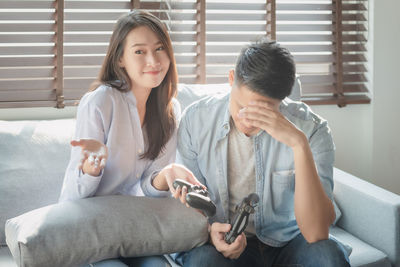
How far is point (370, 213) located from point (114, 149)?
1.03 m

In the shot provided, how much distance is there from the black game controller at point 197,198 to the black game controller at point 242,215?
0.08m

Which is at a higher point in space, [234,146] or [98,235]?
[234,146]

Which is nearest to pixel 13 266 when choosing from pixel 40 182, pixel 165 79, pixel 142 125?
pixel 40 182

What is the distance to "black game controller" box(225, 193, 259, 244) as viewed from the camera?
4.49ft

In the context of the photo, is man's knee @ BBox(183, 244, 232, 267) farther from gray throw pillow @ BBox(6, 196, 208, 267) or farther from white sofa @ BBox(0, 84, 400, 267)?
white sofa @ BBox(0, 84, 400, 267)

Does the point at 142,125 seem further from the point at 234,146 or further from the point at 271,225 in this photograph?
the point at 271,225

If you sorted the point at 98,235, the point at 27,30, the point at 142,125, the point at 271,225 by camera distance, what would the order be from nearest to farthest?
the point at 98,235 < the point at 271,225 < the point at 142,125 < the point at 27,30

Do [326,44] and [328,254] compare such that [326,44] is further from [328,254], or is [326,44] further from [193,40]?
[328,254]

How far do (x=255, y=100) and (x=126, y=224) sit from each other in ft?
1.75

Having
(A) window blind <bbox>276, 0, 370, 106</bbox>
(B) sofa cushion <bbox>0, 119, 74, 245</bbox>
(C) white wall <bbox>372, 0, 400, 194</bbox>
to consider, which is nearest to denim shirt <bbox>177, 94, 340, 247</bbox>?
(B) sofa cushion <bbox>0, 119, 74, 245</bbox>

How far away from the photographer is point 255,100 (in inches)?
57.2

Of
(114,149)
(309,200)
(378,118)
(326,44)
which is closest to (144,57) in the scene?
(114,149)

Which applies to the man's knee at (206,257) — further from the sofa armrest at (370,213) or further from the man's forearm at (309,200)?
the sofa armrest at (370,213)

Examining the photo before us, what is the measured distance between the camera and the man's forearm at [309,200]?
4.79 feet
